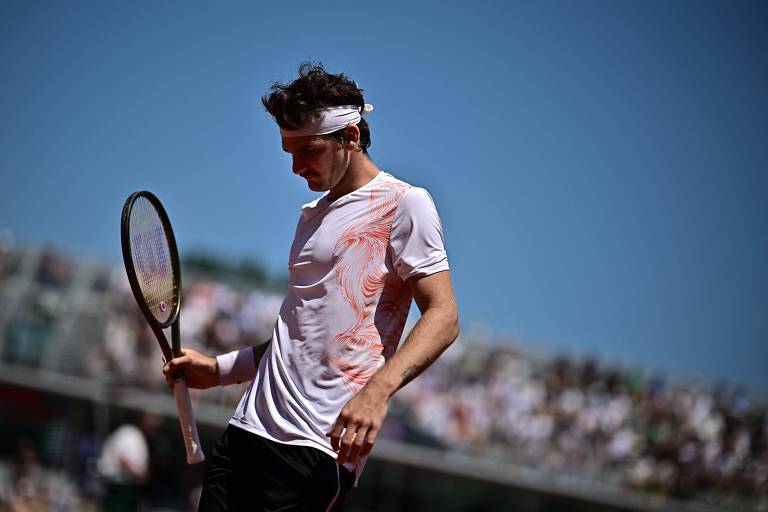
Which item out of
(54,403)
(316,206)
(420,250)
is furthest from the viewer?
(54,403)

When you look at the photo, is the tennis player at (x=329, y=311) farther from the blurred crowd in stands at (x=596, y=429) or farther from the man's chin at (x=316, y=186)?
the blurred crowd in stands at (x=596, y=429)

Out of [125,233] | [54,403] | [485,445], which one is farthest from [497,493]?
[125,233]

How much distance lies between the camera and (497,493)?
1591 cm

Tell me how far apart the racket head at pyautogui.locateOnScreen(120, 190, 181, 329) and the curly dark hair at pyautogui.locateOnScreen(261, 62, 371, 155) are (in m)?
0.66

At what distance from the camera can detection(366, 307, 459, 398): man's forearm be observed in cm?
251

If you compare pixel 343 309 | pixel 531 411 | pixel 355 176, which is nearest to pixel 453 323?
pixel 343 309

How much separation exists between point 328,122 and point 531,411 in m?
12.5

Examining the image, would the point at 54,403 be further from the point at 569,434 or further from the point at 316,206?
the point at 316,206

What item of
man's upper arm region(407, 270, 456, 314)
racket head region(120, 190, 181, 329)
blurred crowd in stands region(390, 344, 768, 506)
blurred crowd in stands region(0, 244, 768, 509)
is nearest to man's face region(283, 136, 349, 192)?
man's upper arm region(407, 270, 456, 314)

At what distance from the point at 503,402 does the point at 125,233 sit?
483 inches

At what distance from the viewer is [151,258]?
357 centimetres

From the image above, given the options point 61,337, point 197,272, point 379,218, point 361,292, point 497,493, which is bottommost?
point 497,493

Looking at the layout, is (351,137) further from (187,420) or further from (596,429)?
(596,429)

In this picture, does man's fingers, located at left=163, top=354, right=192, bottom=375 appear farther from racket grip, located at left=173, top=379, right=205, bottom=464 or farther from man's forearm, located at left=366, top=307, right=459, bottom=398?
man's forearm, located at left=366, top=307, right=459, bottom=398
